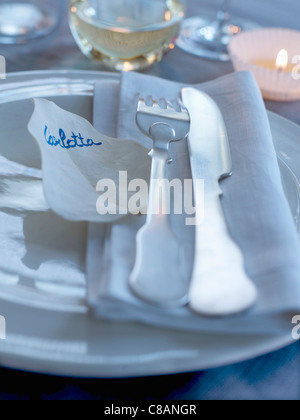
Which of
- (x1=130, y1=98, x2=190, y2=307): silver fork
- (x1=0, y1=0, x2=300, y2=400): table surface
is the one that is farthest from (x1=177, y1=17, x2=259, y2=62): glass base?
(x1=0, y1=0, x2=300, y2=400): table surface

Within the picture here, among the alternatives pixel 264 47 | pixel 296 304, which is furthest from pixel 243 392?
pixel 264 47

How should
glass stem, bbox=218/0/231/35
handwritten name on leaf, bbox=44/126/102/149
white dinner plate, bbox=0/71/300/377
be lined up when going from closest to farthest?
white dinner plate, bbox=0/71/300/377 < handwritten name on leaf, bbox=44/126/102/149 < glass stem, bbox=218/0/231/35

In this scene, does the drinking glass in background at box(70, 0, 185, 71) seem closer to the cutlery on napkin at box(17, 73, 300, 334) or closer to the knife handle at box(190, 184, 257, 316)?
the cutlery on napkin at box(17, 73, 300, 334)

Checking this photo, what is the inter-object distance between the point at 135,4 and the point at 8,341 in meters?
0.42

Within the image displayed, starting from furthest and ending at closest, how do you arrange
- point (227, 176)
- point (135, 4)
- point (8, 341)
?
point (135, 4) < point (227, 176) < point (8, 341)

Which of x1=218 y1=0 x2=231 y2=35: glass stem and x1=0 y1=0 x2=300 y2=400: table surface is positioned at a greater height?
x1=218 y1=0 x2=231 y2=35: glass stem

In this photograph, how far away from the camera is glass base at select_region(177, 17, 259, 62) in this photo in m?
0.58

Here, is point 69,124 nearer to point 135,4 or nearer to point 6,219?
point 6,219

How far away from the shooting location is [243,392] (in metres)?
0.26

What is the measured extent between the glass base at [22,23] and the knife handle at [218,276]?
1.30ft

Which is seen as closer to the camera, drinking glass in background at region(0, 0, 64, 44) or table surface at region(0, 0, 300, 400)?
table surface at region(0, 0, 300, 400)

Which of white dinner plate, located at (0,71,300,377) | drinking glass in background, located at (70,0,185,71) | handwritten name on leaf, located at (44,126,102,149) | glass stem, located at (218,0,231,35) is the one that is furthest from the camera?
glass stem, located at (218,0,231,35)

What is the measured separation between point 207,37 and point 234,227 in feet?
1.26

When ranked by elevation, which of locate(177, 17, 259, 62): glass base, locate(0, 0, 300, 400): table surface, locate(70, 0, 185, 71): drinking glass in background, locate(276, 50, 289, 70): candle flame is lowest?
locate(0, 0, 300, 400): table surface
